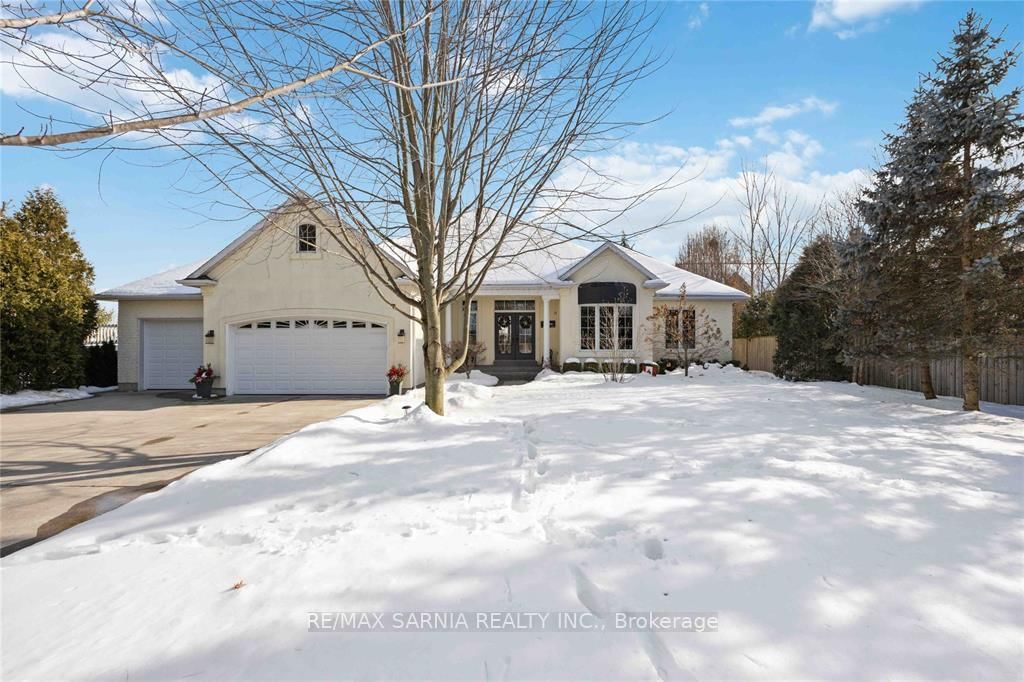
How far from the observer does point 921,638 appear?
215cm

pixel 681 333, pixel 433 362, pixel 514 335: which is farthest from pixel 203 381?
pixel 681 333

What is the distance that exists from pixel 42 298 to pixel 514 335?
13.5 m

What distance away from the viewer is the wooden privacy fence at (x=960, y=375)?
9.45 m

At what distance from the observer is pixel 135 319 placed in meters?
14.6

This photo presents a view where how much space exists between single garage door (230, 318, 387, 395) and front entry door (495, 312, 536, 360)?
17.0 ft

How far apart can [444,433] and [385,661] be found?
3956 millimetres

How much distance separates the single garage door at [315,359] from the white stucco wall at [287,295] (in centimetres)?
30

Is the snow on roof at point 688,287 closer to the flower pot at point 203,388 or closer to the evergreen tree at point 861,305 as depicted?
the evergreen tree at point 861,305

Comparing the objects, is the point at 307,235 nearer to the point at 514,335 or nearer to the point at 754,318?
the point at 514,335

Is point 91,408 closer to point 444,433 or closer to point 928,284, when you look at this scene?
point 444,433

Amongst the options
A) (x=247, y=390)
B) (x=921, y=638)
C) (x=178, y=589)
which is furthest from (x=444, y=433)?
(x=247, y=390)

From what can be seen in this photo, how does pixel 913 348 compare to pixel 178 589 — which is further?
pixel 913 348

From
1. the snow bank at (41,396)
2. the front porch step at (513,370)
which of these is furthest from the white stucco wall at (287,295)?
the front porch step at (513,370)

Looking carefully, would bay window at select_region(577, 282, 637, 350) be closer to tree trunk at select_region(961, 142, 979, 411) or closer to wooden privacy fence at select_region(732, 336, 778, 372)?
wooden privacy fence at select_region(732, 336, 778, 372)
